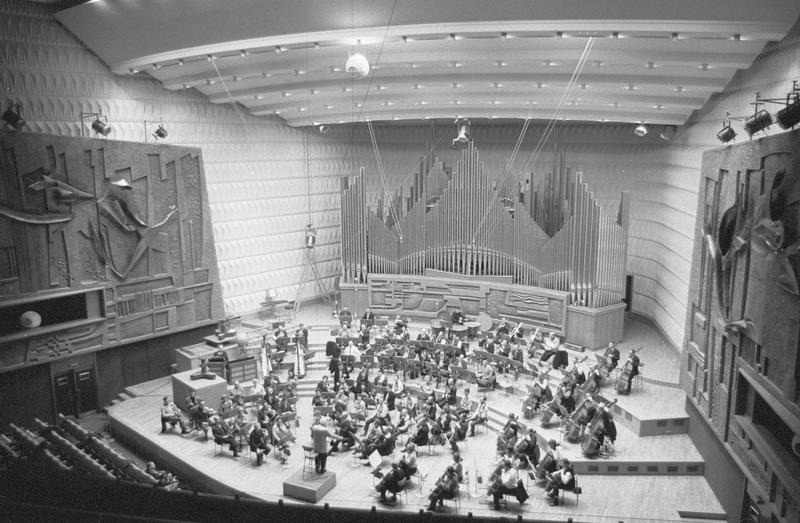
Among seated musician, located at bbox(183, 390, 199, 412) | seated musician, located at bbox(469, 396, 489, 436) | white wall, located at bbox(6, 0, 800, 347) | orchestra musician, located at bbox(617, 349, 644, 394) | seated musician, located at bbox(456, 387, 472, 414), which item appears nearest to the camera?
seated musician, located at bbox(469, 396, 489, 436)

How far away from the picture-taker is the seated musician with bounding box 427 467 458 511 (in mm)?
8741

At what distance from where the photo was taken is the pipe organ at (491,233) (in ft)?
48.3

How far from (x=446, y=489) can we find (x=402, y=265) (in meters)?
9.64

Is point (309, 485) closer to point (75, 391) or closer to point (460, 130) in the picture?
point (75, 391)

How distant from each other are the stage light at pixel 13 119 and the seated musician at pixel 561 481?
11.6 metres

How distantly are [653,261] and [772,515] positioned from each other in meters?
9.90

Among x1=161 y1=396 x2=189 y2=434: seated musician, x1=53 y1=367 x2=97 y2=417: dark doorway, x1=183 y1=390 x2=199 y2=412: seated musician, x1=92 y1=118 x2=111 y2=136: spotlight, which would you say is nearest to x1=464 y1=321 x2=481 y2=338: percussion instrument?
x1=183 y1=390 x2=199 y2=412: seated musician

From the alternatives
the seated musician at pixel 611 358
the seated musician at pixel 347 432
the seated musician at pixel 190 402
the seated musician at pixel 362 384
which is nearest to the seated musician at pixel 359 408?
the seated musician at pixel 362 384

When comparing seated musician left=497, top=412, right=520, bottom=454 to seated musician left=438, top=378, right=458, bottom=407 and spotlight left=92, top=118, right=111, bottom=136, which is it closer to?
seated musician left=438, top=378, right=458, bottom=407

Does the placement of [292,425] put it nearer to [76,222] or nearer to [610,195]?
[76,222]

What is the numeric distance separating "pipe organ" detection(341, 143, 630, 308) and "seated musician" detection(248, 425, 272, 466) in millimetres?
7745

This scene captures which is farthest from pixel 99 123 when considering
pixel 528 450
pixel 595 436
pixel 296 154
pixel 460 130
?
pixel 595 436

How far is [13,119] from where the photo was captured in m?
11.8

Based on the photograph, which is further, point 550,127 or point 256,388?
point 550,127
